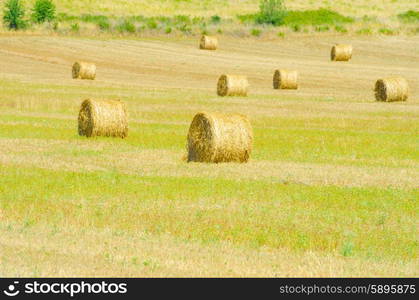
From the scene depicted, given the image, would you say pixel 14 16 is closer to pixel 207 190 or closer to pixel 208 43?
pixel 208 43

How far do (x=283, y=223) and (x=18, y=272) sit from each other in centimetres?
500

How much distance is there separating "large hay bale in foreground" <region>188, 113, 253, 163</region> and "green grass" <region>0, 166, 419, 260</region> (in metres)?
2.14

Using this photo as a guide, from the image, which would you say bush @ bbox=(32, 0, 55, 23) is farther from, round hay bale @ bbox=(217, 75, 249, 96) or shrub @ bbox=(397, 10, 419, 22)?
round hay bale @ bbox=(217, 75, 249, 96)

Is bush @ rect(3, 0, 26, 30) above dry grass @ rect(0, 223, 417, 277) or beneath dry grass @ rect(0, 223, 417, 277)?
beneath

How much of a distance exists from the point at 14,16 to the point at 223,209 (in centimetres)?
5495

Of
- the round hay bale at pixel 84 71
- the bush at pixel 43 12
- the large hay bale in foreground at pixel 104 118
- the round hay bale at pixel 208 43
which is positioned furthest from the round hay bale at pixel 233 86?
the bush at pixel 43 12

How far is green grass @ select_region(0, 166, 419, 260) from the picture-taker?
1406cm

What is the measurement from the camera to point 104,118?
25.7 m

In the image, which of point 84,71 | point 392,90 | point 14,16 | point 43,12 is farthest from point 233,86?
point 43,12

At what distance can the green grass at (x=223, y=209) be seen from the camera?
1406 centimetres

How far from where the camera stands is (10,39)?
207 ft

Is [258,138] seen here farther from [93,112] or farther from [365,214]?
[365,214]

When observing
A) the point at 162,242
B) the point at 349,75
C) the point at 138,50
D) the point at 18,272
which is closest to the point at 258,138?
the point at 162,242

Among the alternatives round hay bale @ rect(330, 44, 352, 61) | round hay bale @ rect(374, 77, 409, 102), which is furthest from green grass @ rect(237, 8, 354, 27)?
round hay bale @ rect(374, 77, 409, 102)
